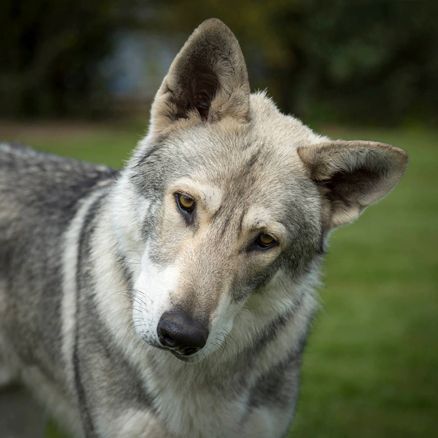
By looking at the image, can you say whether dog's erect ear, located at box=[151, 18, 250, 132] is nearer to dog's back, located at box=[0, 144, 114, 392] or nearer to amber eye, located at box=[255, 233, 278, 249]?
amber eye, located at box=[255, 233, 278, 249]

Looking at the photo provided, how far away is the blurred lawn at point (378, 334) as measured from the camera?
6043 mm

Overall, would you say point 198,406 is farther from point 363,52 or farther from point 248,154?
point 363,52

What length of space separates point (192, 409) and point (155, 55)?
2553 cm

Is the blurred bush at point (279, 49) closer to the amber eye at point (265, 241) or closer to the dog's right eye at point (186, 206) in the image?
the dog's right eye at point (186, 206)

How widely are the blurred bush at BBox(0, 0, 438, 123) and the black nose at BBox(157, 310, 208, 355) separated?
23.6 m

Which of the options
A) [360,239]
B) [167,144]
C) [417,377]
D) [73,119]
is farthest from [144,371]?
[73,119]

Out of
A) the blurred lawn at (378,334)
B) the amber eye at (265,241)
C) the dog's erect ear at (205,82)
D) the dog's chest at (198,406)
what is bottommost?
the blurred lawn at (378,334)

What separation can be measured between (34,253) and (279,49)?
25818 mm

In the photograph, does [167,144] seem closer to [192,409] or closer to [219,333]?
[219,333]

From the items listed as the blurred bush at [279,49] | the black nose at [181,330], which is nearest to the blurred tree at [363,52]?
the blurred bush at [279,49]

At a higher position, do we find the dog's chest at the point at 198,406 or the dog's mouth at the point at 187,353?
the dog's mouth at the point at 187,353

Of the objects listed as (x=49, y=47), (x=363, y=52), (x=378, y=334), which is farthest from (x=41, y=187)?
(x=363, y=52)

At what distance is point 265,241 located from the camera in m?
3.32

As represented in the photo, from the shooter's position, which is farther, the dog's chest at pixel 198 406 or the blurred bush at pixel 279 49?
the blurred bush at pixel 279 49
